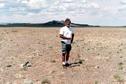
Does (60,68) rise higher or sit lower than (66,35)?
lower

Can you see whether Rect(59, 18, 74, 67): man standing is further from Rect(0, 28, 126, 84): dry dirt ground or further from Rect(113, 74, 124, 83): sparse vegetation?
Rect(113, 74, 124, 83): sparse vegetation

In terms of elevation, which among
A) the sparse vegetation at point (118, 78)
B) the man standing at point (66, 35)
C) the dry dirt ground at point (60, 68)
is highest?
the man standing at point (66, 35)

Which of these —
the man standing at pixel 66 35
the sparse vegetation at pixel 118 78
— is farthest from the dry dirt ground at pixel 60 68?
the man standing at pixel 66 35

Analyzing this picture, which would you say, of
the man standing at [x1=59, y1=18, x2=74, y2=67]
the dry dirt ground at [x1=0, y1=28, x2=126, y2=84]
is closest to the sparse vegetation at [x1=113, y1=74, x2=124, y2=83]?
the dry dirt ground at [x1=0, y1=28, x2=126, y2=84]

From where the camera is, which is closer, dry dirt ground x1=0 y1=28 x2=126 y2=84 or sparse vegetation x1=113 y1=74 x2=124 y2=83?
sparse vegetation x1=113 y1=74 x2=124 y2=83

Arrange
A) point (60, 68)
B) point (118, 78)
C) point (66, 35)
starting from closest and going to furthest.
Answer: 1. point (118, 78)
2. point (66, 35)
3. point (60, 68)

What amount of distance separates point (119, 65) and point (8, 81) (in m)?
5.92

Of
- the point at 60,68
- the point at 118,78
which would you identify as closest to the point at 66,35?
the point at 60,68

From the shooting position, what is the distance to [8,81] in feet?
60.8

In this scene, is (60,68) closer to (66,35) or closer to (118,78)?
(66,35)

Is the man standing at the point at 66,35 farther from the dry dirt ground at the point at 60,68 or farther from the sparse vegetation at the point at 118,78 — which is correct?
the sparse vegetation at the point at 118,78

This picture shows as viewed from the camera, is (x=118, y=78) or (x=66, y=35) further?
(x=66, y=35)

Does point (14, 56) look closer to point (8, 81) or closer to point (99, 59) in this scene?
point (99, 59)

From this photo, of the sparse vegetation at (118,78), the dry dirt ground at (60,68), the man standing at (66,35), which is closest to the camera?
the sparse vegetation at (118,78)
